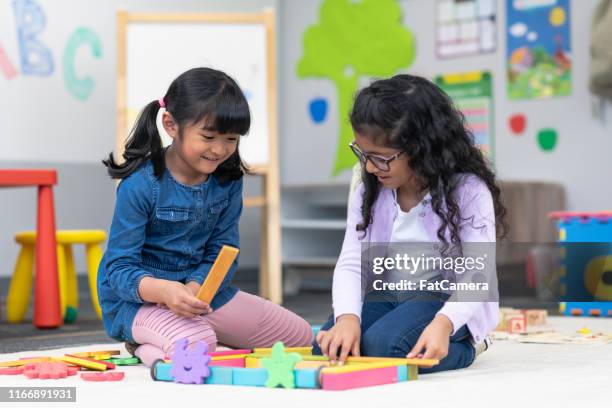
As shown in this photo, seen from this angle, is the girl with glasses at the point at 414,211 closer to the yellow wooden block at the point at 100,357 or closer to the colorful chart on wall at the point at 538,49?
the yellow wooden block at the point at 100,357

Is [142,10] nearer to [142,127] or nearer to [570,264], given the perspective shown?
[570,264]

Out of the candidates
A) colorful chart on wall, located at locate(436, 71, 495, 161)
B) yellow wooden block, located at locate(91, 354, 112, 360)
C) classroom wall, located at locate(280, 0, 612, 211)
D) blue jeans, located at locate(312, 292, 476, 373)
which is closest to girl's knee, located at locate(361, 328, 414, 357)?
blue jeans, located at locate(312, 292, 476, 373)

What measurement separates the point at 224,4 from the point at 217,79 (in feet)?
7.36

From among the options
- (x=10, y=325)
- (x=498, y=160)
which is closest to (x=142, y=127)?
(x=10, y=325)

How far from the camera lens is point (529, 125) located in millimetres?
3145

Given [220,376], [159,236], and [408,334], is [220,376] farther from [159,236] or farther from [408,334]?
[159,236]

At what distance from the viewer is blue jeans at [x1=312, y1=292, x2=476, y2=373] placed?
1.26 metres

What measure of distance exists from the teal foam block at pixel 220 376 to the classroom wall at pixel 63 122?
1.97m

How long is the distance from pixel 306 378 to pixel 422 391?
13 centimetres

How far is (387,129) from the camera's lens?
124 centimetres

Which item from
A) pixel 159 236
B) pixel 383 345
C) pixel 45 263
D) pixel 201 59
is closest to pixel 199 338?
pixel 159 236

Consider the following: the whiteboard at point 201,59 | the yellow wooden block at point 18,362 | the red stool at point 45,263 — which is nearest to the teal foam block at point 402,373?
the yellow wooden block at point 18,362

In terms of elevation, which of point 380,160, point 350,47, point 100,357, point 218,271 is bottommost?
point 100,357

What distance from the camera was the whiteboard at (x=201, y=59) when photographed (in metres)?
2.80
